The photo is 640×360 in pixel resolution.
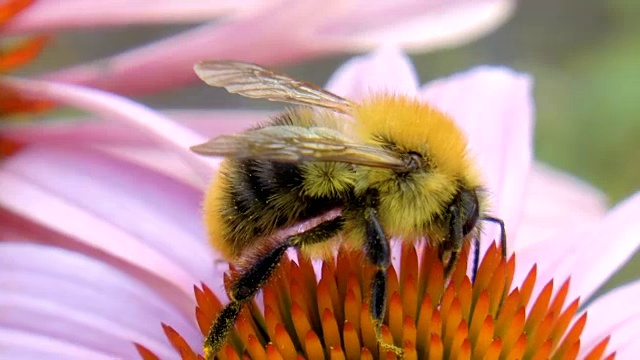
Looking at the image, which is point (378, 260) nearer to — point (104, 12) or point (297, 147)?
point (297, 147)

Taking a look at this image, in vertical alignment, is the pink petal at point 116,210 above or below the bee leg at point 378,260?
above

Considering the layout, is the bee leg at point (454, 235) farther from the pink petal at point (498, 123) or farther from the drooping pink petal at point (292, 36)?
the drooping pink petal at point (292, 36)

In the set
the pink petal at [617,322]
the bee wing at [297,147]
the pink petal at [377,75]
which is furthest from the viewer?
the pink petal at [377,75]

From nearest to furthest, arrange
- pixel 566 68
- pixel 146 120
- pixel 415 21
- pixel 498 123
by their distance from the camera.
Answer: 1. pixel 146 120
2. pixel 498 123
3. pixel 415 21
4. pixel 566 68

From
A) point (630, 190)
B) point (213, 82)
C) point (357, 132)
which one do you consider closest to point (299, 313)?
point (357, 132)

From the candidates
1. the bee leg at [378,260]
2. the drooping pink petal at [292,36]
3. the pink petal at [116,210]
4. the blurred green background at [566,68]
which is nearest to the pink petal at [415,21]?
the drooping pink petal at [292,36]

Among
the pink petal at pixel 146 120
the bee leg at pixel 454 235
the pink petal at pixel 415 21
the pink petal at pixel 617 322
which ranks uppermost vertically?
the pink petal at pixel 415 21

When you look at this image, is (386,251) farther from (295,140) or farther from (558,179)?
(558,179)

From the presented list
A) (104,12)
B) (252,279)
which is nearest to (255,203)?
(252,279)
